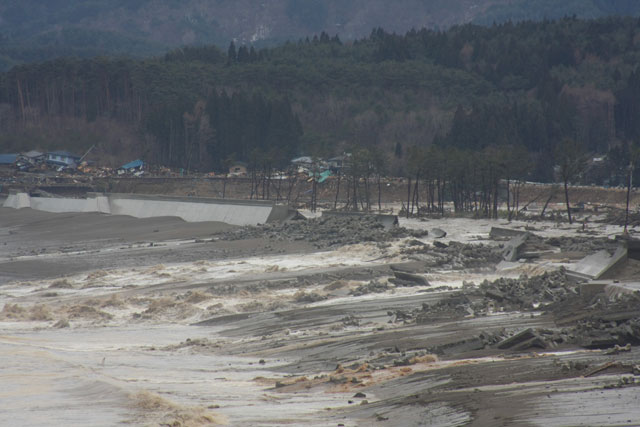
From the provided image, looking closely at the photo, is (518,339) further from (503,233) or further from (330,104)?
(330,104)

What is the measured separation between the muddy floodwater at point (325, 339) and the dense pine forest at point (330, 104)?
3185 inches

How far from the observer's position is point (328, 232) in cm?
5222

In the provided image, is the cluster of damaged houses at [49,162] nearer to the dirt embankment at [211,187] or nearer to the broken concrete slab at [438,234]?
the dirt embankment at [211,187]

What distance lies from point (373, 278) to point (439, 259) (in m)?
5.08

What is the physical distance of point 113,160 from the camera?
136875 mm

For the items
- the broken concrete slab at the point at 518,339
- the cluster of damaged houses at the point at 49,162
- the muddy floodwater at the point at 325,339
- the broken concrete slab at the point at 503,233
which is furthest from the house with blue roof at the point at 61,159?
the broken concrete slab at the point at 518,339

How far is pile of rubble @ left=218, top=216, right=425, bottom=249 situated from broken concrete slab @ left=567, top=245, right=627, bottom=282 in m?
20.6

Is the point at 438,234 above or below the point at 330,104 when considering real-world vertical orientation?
below

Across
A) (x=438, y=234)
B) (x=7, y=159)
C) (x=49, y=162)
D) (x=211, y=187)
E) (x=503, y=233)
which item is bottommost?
(x=438, y=234)

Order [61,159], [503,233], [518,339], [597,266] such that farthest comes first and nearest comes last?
[61,159]
[503,233]
[597,266]
[518,339]

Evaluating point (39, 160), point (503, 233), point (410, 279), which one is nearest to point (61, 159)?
point (39, 160)

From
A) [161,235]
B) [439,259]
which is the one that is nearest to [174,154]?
[161,235]

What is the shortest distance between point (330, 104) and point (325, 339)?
138412 millimetres

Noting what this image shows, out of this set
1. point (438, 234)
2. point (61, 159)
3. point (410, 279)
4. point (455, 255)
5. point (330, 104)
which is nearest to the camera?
point (410, 279)
